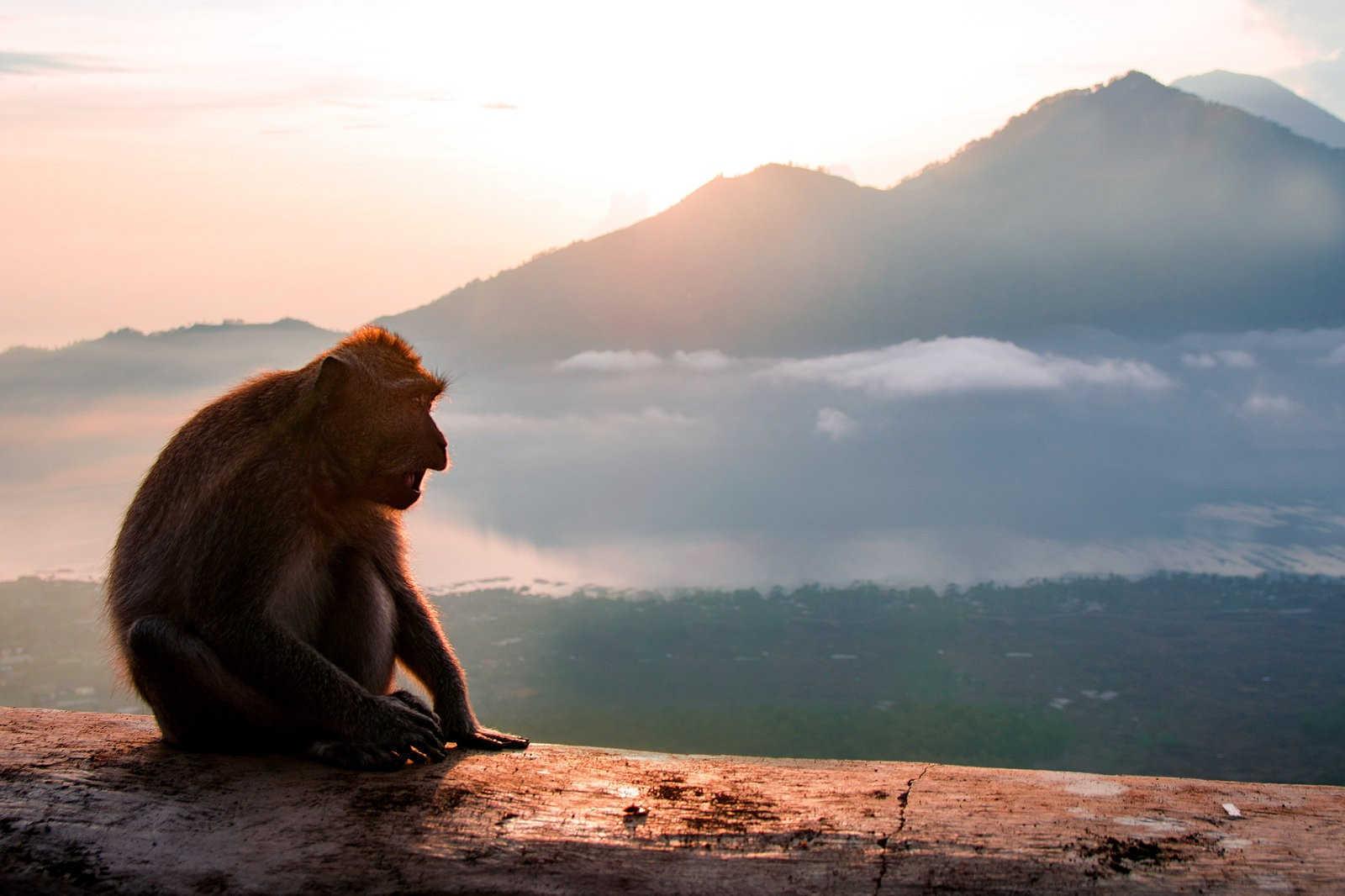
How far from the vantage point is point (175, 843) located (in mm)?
4902

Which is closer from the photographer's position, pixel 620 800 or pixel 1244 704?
pixel 620 800

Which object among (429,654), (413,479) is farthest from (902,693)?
(413,479)

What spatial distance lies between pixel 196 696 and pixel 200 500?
1.08 metres

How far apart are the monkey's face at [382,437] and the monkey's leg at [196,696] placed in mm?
1243

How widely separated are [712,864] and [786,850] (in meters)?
0.35

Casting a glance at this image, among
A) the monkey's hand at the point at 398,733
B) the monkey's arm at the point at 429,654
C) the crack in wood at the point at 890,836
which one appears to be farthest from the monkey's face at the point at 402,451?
the crack in wood at the point at 890,836

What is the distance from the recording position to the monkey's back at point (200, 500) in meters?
6.27

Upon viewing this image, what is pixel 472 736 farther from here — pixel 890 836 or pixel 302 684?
pixel 890 836

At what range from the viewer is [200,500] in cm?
639

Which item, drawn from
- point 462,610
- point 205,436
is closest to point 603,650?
point 462,610

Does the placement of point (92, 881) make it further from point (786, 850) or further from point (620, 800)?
point (786, 850)

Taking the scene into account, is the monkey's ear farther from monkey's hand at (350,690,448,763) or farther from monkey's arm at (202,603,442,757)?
monkey's hand at (350,690,448,763)

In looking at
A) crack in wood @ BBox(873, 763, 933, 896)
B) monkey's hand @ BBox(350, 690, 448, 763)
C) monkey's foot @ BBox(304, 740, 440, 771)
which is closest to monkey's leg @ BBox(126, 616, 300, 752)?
monkey's foot @ BBox(304, 740, 440, 771)

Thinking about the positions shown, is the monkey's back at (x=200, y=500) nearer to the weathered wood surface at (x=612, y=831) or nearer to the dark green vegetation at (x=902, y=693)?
the weathered wood surface at (x=612, y=831)
